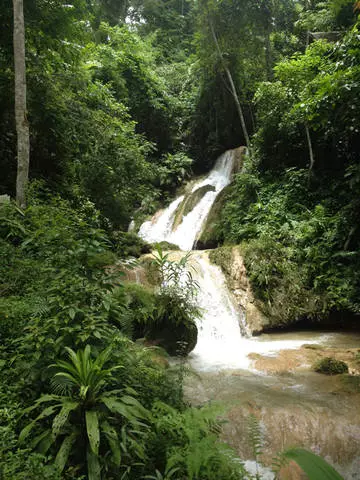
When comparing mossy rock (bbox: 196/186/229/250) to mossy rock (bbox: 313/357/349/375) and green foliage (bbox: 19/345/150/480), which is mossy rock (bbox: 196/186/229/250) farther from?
green foliage (bbox: 19/345/150/480)

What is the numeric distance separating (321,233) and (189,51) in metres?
22.3

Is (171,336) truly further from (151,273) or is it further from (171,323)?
(151,273)

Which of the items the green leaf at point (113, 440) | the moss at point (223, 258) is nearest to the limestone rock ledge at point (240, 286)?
the moss at point (223, 258)

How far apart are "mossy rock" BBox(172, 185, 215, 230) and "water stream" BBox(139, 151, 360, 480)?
17.9 ft

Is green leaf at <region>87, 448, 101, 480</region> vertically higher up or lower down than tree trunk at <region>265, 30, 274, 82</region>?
lower down

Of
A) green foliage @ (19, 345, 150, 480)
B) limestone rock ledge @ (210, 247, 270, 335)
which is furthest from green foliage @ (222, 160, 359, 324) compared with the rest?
green foliage @ (19, 345, 150, 480)

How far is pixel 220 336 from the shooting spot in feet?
25.9

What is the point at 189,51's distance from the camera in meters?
25.6

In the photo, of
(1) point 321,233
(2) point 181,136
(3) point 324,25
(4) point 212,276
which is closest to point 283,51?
(3) point 324,25

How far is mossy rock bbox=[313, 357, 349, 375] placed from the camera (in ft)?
18.1

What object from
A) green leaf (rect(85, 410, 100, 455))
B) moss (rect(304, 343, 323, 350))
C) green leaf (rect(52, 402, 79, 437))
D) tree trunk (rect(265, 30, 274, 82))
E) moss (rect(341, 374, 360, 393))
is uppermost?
tree trunk (rect(265, 30, 274, 82))

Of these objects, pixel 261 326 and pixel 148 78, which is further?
pixel 148 78

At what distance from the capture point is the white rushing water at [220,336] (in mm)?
6527

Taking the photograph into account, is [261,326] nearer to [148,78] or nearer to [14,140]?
[14,140]
